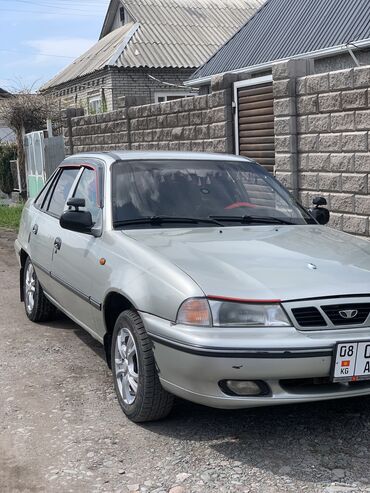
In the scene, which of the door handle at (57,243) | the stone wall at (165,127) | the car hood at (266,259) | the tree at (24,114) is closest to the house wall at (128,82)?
the tree at (24,114)

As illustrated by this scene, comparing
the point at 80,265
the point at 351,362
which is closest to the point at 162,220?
the point at 80,265

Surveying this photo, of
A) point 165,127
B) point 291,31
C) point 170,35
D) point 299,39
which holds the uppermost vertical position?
point 170,35

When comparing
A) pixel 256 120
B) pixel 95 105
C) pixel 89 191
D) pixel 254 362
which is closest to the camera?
pixel 254 362

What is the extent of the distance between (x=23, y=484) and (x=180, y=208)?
2.20 metres

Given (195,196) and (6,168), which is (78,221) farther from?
(6,168)

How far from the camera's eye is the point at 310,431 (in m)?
3.96

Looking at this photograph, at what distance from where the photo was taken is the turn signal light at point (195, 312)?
353 cm

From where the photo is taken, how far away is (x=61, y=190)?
602 centimetres

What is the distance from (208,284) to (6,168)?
66.0ft

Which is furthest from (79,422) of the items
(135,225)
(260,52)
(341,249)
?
(260,52)

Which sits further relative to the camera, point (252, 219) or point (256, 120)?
point (256, 120)

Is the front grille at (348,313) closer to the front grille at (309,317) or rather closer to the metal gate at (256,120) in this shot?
the front grille at (309,317)

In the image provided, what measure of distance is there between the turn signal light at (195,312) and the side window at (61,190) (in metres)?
2.50

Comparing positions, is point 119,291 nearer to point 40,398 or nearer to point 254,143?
point 40,398
